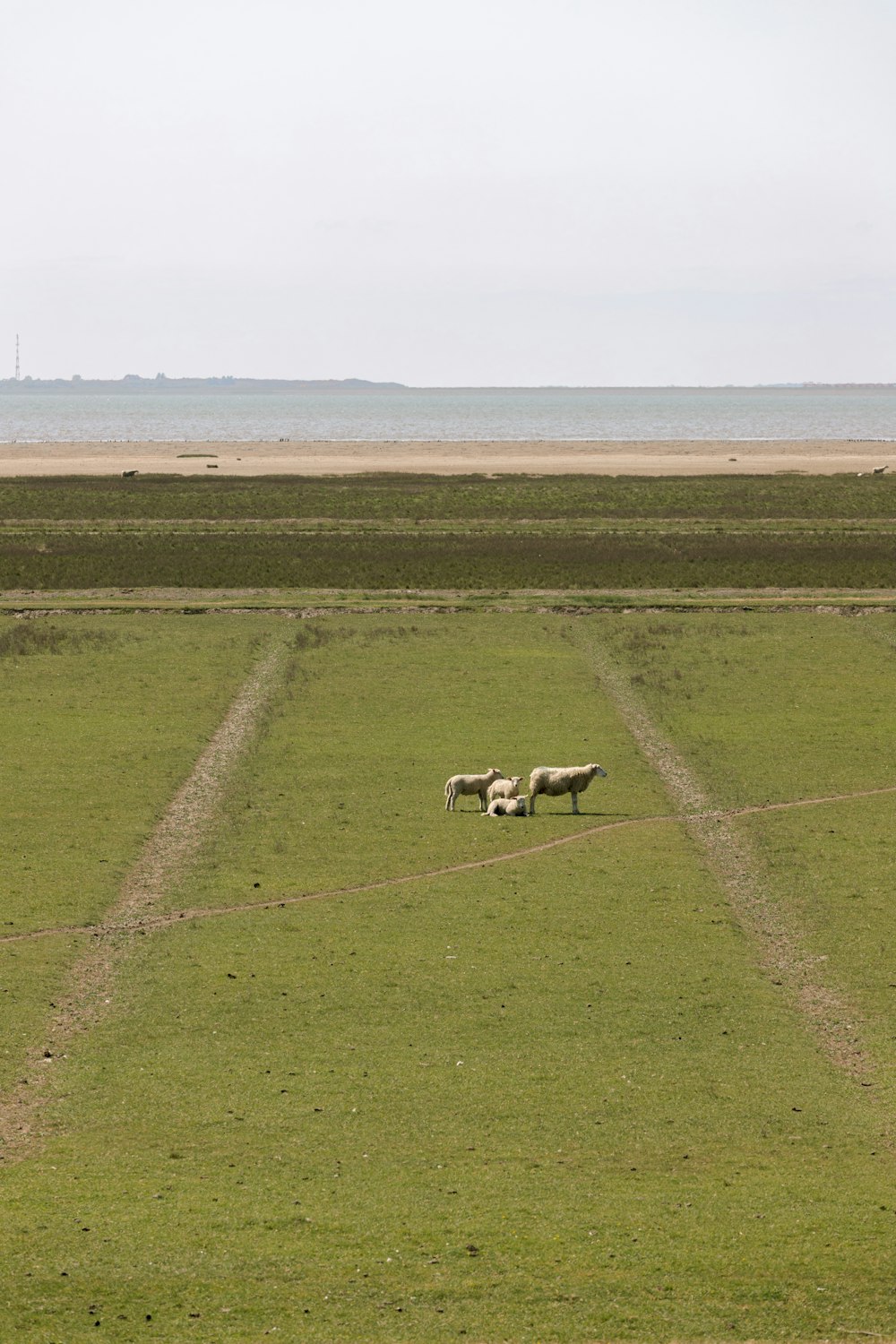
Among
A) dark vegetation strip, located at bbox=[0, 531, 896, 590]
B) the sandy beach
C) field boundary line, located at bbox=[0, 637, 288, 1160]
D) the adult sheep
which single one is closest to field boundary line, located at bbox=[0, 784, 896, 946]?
field boundary line, located at bbox=[0, 637, 288, 1160]

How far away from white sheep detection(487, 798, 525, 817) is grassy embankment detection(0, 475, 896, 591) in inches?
1481

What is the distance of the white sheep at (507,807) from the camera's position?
3594 centimetres

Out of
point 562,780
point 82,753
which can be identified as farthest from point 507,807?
point 82,753

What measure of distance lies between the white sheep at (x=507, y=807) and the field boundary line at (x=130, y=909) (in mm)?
6441

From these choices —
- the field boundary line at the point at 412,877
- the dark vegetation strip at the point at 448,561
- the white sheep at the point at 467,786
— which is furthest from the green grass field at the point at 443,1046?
the dark vegetation strip at the point at 448,561

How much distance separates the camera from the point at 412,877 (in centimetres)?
3128

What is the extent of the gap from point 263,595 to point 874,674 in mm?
28883

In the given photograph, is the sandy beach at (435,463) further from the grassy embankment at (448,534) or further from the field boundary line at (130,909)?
the field boundary line at (130,909)

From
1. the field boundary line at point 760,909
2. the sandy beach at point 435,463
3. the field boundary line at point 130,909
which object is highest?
the sandy beach at point 435,463

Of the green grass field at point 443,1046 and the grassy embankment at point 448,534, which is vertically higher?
the grassy embankment at point 448,534

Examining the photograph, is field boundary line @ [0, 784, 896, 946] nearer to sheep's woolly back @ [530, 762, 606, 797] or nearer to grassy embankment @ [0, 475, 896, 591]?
sheep's woolly back @ [530, 762, 606, 797]

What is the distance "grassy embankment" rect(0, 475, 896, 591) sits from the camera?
75812mm

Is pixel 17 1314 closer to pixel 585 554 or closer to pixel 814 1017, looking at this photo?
pixel 814 1017

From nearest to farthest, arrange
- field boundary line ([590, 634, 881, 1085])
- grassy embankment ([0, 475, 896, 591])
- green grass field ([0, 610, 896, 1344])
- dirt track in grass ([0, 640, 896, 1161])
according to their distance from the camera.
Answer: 1. green grass field ([0, 610, 896, 1344])
2. dirt track in grass ([0, 640, 896, 1161])
3. field boundary line ([590, 634, 881, 1085])
4. grassy embankment ([0, 475, 896, 591])
